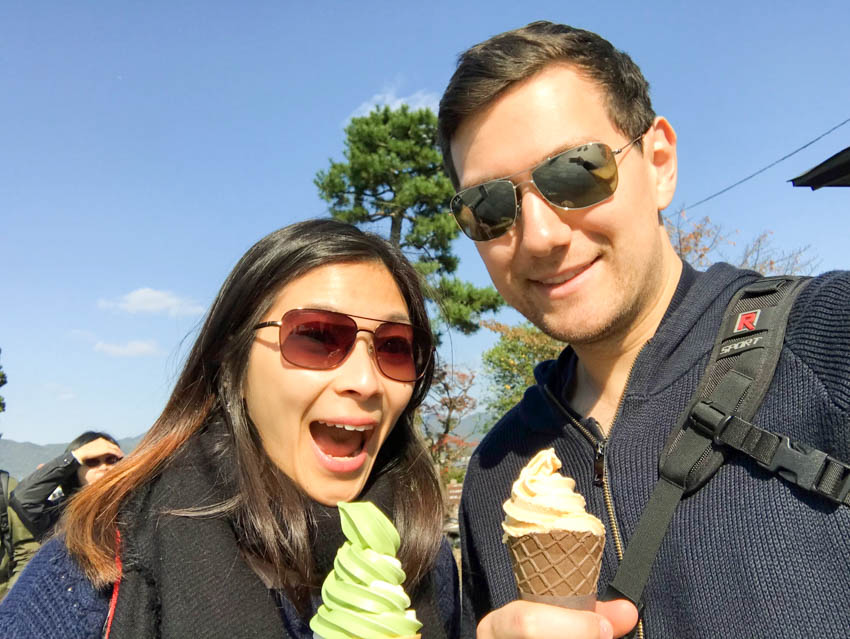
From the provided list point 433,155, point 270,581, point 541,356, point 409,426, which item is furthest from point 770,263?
point 270,581

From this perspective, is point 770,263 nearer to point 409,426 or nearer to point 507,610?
point 409,426

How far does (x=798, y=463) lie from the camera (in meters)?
1.81

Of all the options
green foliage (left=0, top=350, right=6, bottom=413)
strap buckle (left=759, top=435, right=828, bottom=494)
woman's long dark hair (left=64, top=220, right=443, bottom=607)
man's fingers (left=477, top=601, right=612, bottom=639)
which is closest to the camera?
man's fingers (left=477, top=601, right=612, bottom=639)

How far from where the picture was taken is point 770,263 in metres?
17.8

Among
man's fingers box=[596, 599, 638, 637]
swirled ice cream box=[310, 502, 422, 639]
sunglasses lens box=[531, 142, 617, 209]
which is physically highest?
sunglasses lens box=[531, 142, 617, 209]

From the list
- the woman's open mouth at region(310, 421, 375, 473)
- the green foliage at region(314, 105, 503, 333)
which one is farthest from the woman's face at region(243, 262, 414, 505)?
the green foliage at region(314, 105, 503, 333)

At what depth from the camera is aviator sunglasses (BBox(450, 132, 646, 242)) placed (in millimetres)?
2471

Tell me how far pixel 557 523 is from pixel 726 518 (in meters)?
0.57

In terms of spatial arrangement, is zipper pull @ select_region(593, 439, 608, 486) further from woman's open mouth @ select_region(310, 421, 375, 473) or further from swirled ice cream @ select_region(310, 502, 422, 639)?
woman's open mouth @ select_region(310, 421, 375, 473)

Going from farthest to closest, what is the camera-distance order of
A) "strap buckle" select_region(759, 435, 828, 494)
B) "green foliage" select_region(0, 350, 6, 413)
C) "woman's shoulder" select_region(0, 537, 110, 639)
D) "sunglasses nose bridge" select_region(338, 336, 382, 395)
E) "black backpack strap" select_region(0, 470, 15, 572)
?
1. "green foliage" select_region(0, 350, 6, 413)
2. "black backpack strap" select_region(0, 470, 15, 572)
3. "sunglasses nose bridge" select_region(338, 336, 382, 395)
4. "woman's shoulder" select_region(0, 537, 110, 639)
5. "strap buckle" select_region(759, 435, 828, 494)

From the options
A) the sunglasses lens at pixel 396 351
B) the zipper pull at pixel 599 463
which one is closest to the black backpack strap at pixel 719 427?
the zipper pull at pixel 599 463

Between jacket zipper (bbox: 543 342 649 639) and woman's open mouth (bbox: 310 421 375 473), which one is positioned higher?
woman's open mouth (bbox: 310 421 375 473)

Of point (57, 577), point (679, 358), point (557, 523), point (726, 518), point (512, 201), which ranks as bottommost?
point (726, 518)

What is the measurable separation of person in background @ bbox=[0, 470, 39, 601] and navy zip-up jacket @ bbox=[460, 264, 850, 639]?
629 cm
